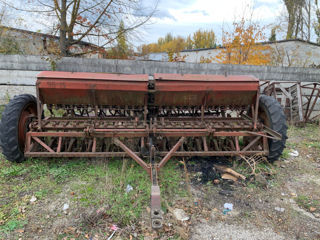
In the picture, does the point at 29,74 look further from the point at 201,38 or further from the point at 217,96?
the point at 201,38

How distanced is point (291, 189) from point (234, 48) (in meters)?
10.5

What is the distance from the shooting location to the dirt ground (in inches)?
86.4

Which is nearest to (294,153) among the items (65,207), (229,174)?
(229,174)

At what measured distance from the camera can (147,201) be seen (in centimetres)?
265

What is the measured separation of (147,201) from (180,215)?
1.55 feet

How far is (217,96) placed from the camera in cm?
370

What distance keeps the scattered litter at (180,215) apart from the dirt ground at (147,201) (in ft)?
0.12

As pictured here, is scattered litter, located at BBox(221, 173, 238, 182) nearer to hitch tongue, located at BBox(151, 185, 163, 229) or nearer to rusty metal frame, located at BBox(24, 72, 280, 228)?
rusty metal frame, located at BBox(24, 72, 280, 228)

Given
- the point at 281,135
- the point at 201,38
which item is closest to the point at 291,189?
the point at 281,135

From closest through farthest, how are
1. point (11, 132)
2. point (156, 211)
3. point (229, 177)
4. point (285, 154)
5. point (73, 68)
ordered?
point (156, 211), point (11, 132), point (229, 177), point (285, 154), point (73, 68)

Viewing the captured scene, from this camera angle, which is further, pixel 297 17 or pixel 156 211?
pixel 297 17

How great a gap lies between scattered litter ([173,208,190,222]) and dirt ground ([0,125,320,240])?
4 centimetres

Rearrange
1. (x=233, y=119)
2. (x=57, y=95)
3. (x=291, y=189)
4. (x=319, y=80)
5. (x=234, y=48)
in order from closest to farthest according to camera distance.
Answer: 1. (x=291, y=189)
2. (x=57, y=95)
3. (x=233, y=119)
4. (x=319, y=80)
5. (x=234, y=48)

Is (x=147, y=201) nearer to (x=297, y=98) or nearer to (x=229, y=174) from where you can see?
(x=229, y=174)
